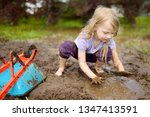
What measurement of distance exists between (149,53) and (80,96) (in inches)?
109

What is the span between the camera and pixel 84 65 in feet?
15.4

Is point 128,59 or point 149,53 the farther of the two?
point 149,53

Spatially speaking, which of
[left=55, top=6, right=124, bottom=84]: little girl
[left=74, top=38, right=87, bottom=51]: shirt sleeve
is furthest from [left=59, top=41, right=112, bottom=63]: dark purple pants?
[left=74, top=38, right=87, bottom=51]: shirt sleeve

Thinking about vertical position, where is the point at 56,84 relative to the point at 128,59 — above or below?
above

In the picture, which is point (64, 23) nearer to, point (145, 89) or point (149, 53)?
point (149, 53)

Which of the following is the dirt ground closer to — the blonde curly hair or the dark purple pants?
the dark purple pants

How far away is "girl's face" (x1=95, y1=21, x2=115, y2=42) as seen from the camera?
14.9 ft

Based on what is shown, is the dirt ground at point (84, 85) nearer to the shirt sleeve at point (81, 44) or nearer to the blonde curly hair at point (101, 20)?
the shirt sleeve at point (81, 44)

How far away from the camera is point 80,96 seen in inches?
169

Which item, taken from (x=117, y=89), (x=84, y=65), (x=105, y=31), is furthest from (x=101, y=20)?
(x=117, y=89)

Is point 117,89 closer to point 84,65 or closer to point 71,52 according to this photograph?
point 84,65

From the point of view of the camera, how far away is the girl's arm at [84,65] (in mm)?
4609

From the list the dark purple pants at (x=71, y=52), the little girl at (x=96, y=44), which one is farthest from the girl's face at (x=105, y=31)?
the dark purple pants at (x=71, y=52)

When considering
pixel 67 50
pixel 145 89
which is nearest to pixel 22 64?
pixel 67 50
